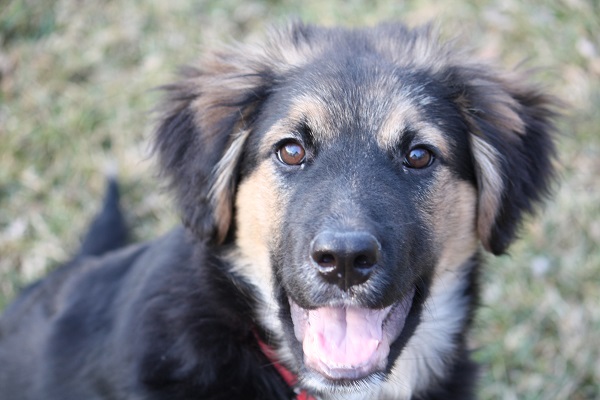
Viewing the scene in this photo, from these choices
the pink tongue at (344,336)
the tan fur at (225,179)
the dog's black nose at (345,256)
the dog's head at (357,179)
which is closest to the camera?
the dog's black nose at (345,256)

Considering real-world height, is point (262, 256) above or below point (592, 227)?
above

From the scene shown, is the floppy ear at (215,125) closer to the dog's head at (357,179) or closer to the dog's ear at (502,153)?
the dog's head at (357,179)

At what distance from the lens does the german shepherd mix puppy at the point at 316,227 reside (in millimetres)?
2881

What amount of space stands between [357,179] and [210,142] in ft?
2.34

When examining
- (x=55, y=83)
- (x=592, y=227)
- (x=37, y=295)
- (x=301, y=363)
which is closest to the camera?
(x=301, y=363)

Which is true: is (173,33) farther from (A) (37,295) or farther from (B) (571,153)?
(B) (571,153)

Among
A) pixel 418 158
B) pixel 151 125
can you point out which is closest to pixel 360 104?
pixel 418 158

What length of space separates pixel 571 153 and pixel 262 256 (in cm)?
340

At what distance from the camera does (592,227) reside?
534cm

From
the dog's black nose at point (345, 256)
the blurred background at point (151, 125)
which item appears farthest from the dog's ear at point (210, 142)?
the blurred background at point (151, 125)

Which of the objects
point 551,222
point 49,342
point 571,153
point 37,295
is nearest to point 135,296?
point 49,342

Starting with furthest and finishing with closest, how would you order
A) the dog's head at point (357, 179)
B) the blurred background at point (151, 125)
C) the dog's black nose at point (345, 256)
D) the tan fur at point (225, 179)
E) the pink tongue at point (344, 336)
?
the blurred background at point (151, 125) → the tan fur at point (225, 179) → the pink tongue at point (344, 336) → the dog's head at point (357, 179) → the dog's black nose at point (345, 256)

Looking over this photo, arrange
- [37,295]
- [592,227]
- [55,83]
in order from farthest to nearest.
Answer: [55,83], [592,227], [37,295]

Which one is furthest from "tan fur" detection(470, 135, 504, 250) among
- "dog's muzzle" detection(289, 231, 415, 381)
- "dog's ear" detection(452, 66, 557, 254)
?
"dog's muzzle" detection(289, 231, 415, 381)
